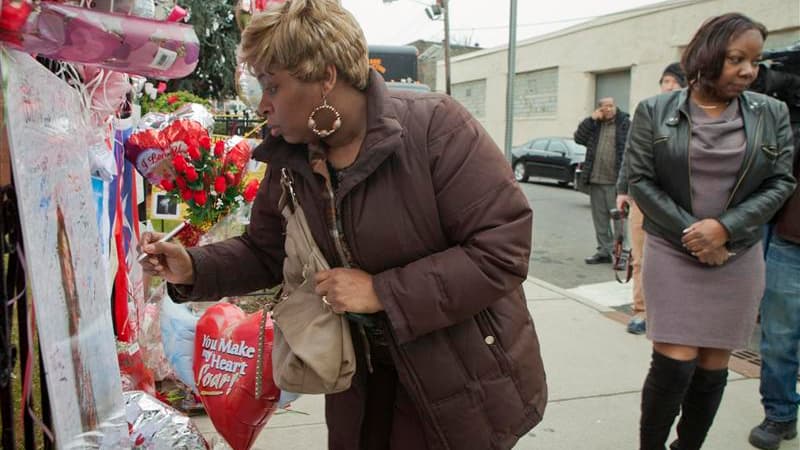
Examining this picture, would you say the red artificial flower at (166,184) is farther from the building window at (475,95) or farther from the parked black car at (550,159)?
the building window at (475,95)

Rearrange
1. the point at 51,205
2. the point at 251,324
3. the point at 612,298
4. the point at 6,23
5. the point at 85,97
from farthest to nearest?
1. the point at 612,298
2. the point at 251,324
3. the point at 85,97
4. the point at 51,205
5. the point at 6,23

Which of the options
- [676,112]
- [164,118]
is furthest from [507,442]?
[164,118]

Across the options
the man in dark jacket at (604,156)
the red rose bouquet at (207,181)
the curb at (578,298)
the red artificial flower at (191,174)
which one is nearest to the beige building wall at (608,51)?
the man in dark jacket at (604,156)

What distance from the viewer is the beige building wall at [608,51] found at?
1803cm

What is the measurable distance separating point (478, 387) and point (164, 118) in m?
2.37

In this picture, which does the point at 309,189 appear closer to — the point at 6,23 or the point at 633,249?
the point at 6,23

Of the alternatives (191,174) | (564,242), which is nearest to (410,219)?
(191,174)

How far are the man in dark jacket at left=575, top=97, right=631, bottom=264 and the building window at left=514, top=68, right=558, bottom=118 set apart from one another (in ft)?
63.4

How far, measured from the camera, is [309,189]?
168 centimetres

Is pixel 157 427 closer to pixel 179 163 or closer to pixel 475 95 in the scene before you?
pixel 179 163

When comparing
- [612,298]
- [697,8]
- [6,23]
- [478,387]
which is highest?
[697,8]

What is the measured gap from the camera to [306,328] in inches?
65.9

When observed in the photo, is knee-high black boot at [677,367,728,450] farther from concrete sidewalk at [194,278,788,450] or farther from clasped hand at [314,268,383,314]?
clasped hand at [314,268,383,314]

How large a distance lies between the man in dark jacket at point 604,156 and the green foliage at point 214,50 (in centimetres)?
576
